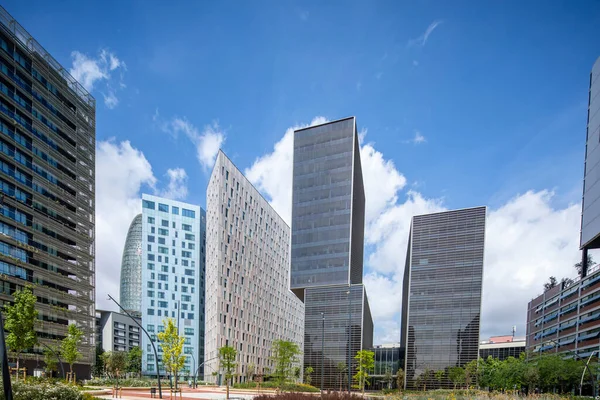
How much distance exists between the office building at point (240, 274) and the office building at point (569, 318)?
5824 cm

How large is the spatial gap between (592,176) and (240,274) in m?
65.9

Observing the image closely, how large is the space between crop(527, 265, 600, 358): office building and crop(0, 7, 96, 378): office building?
87679mm

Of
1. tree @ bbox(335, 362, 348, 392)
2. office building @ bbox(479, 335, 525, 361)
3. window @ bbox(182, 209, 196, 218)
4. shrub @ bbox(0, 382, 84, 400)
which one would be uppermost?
window @ bbox(182, 209, 196, 218)

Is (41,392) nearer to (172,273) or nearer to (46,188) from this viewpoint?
(46,188)

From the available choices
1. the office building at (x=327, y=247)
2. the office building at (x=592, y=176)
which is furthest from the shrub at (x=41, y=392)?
the office building at (x=592, y=176)

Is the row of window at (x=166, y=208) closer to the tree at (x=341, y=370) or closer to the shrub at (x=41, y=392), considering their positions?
the tree at (x=341, y=370)

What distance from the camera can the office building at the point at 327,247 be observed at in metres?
66.2

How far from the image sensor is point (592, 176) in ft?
192

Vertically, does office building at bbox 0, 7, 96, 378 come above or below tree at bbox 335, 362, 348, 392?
above

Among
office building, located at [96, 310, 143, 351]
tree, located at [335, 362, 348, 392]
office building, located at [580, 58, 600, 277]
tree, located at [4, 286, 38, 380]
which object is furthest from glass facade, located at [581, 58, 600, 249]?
office building, located at [96, 310, 143, 351]

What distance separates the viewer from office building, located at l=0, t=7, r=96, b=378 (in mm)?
54969

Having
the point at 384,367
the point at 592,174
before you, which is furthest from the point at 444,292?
the point at 592,174

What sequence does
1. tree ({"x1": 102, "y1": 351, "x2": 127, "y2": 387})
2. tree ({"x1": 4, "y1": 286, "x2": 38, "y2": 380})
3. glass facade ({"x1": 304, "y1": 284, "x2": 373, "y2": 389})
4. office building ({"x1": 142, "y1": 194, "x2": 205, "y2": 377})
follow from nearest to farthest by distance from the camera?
1. tree ({"x1": 4, "y1": 286, "x2": 38, "y2": 380})
2. tree ({"x1": 102, "y1": 351, "x2": 127, "y2": 387})
3. glass facade ({"x1": 304, "y1": 284, "x2": 373, "y2": 389})
4. office building ({"x1": 142, "y1": 194, "x2": 205, "y2": 377})

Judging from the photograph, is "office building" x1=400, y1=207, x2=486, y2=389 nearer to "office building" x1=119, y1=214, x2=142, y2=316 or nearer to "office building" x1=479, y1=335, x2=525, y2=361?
"office building" x1=479, y1=335, x2=525, y2=361
